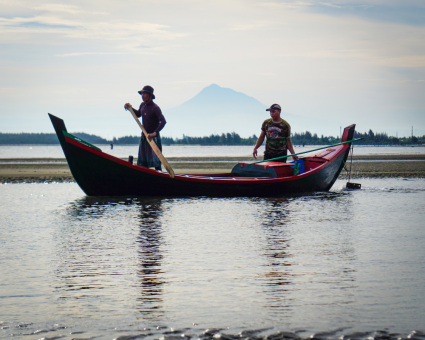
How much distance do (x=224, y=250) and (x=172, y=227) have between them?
7.92ft

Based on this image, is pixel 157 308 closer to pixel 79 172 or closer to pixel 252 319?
pixel 252 319

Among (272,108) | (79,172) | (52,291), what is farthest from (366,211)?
(52,291)

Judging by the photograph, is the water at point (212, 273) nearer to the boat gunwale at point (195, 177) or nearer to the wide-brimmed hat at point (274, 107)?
the boat gunwale at point (195, 177)

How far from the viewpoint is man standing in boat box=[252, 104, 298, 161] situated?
15438mm

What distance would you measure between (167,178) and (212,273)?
839 centimetres

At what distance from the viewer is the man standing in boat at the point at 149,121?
580 inches

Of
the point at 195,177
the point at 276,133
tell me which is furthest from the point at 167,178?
the point at 276,133

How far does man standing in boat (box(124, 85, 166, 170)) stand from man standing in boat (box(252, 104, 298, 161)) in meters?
2.52

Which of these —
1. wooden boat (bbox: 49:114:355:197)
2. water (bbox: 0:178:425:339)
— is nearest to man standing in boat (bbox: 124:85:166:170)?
wooden boat (bbox: 49:114:355:197)

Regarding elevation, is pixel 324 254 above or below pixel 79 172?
below

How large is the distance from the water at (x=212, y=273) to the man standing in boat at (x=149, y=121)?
8.19 ft

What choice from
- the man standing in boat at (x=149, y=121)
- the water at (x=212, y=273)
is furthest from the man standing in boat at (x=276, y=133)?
the water at (x=212, y=273)

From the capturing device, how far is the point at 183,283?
20.0 feet

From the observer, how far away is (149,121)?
14836mm
